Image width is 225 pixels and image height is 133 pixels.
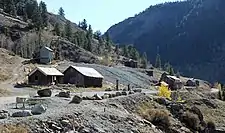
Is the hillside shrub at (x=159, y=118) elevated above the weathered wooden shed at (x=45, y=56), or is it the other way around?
the weathered wooden shed at (x=45, y=56)

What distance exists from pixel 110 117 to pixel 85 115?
Answer: 318 cm

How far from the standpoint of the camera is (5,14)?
180 metres

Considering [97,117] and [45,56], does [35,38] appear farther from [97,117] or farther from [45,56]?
[97,117]

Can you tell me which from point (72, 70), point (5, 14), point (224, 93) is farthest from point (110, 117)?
point (5, 14)

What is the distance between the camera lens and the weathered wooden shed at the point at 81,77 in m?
82.1

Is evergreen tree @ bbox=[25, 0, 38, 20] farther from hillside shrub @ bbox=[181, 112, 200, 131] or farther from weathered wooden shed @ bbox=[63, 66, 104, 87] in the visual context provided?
hillside shrub @ bbox=[181, 112, 200, 131]

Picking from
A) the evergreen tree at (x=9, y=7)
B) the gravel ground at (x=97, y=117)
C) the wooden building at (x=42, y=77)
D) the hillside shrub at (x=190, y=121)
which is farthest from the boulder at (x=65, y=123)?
the evergreen tree at (x=9, y=7)

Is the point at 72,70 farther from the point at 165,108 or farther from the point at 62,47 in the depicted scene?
the point at 62,47

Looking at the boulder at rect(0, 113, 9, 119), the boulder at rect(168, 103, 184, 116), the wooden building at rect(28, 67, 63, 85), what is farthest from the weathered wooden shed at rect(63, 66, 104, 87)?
the boulder at rect(0, 113, 9, 119)

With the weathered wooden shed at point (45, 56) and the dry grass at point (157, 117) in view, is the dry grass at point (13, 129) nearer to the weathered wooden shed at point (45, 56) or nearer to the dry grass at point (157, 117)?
the dry grass at point (157, 117)

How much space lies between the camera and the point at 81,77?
82250 mm

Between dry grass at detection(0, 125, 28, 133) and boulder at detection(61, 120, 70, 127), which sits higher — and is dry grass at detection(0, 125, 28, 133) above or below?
above

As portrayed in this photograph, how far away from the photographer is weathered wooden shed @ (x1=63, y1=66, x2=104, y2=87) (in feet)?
269

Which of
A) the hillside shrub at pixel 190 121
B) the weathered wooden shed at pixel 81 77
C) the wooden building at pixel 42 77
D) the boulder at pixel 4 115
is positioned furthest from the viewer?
the weathered wooden shed at pixel 81 77
